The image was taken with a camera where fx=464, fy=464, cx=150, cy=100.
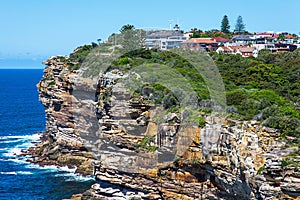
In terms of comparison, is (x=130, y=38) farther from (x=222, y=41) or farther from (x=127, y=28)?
(x=222, y=41)

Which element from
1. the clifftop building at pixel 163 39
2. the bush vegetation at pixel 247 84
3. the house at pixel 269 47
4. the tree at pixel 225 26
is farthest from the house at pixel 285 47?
the tree at pixel 225 26

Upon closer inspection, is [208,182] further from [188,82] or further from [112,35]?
[112,35]

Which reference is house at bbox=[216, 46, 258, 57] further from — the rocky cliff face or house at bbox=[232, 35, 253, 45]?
the rocky cliff face

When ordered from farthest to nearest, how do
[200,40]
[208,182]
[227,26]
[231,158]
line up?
[227,26] < [200,40] < [208,182] < [231,158]

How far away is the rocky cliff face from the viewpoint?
2470 cm

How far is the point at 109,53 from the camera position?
5334 centimetres

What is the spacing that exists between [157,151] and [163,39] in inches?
1623

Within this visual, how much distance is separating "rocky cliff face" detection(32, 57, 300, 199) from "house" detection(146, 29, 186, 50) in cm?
2403

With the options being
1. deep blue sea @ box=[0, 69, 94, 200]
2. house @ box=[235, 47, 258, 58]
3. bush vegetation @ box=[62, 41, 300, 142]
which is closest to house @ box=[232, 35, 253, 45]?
house @ box=[235, 47, 258, 58]

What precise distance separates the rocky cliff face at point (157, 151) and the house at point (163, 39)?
2403 centimetres

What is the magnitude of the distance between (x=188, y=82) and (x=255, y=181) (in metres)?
14.6

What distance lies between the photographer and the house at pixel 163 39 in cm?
7219

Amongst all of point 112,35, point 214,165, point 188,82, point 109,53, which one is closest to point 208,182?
point 214,165

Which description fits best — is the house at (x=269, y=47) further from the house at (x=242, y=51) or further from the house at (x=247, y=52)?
the house at (x=247, y=52)
